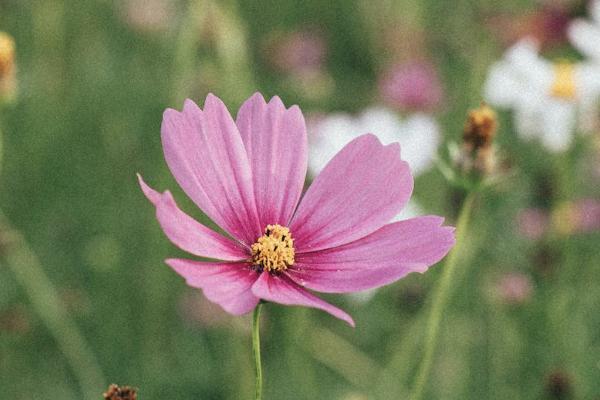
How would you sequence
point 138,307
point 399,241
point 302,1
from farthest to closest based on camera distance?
1. point 302,1
2. point 138,307
3. point 399,241

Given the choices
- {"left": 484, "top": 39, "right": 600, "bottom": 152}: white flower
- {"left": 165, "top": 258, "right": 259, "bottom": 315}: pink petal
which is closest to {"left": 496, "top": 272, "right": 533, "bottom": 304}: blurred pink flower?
{"left": 484, "top": 39, "right": 600, "bottom": 152}: white flower

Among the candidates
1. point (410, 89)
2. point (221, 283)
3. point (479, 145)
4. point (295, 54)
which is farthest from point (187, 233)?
point (295, 54)

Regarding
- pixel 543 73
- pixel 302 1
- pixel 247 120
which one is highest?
pixel 302 1

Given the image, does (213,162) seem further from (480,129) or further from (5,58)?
(5,58)

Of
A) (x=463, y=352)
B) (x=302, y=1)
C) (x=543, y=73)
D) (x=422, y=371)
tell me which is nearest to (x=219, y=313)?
(x=463, y=352)

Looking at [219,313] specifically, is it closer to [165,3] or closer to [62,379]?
[62,379]

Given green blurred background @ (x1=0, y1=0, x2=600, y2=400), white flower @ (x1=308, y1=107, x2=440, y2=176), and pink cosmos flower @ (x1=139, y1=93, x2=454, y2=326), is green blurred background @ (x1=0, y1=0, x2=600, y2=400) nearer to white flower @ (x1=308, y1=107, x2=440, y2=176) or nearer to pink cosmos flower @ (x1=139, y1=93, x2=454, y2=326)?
white flower @ (x1=308, y1=107, x2=440, y2=176)
